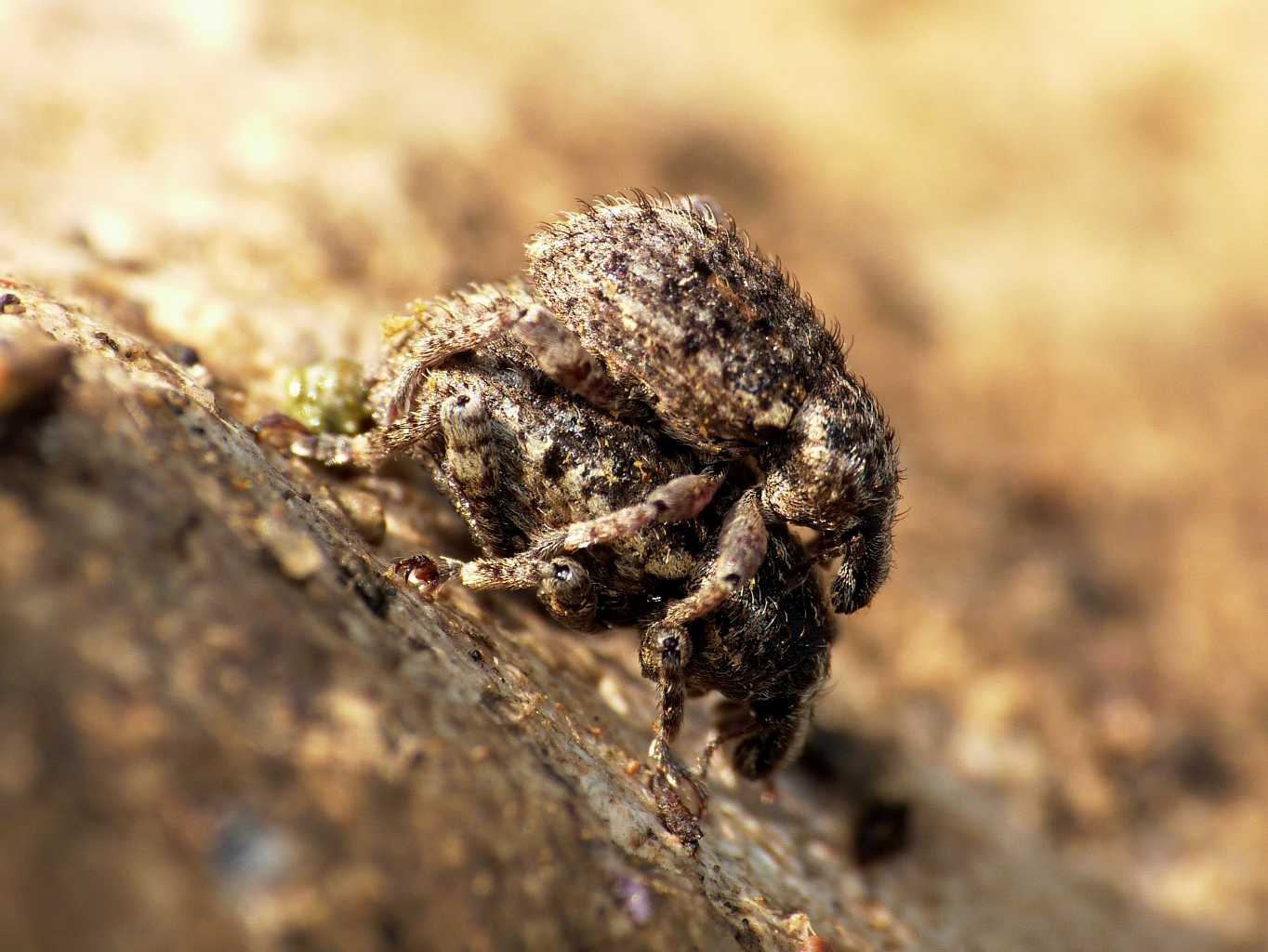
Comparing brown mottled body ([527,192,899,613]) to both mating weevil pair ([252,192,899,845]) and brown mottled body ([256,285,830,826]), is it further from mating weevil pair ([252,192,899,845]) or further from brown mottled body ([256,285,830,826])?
brown mottled body ([256,285,830,826])

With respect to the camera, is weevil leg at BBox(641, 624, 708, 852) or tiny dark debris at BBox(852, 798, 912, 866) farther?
tiny dark debris at BBox(852, 798, 912, 866)

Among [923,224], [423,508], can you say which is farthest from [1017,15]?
[423,508]

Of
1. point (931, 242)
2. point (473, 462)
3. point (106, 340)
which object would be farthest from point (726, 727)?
point (931, 242)

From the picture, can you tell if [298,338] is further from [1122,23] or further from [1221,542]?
[1122,23]

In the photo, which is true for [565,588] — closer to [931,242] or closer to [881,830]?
Result: [881,830]

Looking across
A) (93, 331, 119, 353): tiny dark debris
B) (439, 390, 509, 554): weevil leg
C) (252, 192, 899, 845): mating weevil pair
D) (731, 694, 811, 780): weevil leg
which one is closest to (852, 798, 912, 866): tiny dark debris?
(731, 694, 811, 780): weevil leg

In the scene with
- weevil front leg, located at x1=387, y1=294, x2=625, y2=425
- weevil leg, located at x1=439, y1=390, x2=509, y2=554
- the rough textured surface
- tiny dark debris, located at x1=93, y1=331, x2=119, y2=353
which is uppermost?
weevil front leg, located at x1=387, y1=294, x2=625, y2=425

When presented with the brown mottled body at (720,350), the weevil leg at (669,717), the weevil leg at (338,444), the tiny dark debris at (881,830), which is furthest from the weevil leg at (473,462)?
the tiny dark debris at (881,830)

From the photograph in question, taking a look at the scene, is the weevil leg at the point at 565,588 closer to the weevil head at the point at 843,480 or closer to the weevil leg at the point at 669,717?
the weevil leg at the point at 669,717
